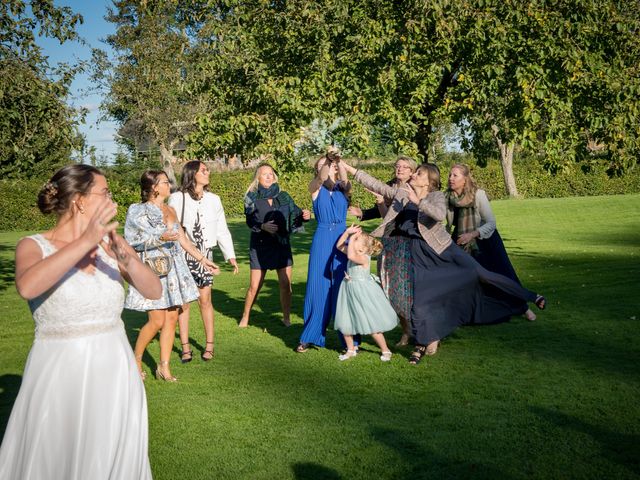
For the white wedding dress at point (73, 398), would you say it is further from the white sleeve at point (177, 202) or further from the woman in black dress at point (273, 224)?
the woman in black dress at point (273, 224)

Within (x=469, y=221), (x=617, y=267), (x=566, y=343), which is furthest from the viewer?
(x=617, y=267)

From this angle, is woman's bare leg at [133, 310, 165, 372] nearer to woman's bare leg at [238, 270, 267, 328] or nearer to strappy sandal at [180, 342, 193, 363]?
strappy sandal at [180, 342, 193, 363]

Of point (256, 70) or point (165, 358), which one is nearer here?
point (165, 358)

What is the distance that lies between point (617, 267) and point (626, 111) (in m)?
3.16

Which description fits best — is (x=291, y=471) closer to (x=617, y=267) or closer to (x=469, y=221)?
(x=469, y=221)

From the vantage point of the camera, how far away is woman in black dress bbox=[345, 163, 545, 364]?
26.2ft

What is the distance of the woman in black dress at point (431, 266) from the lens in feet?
26.2

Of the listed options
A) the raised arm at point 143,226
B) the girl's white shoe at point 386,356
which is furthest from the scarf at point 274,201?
the raised arm at point 143,226

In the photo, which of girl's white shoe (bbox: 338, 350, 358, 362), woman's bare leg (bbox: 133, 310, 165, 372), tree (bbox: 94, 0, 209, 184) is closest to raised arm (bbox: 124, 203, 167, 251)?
woman's bare leg (bbox: 133, 310, 165, 372)

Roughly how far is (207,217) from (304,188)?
27.3 m

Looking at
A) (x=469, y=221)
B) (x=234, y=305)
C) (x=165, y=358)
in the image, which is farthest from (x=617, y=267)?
(x=165, y=358)

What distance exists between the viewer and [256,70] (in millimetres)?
13938

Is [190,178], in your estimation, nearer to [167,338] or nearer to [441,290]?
[167,338]

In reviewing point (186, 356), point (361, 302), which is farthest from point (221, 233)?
point (361, 302)
